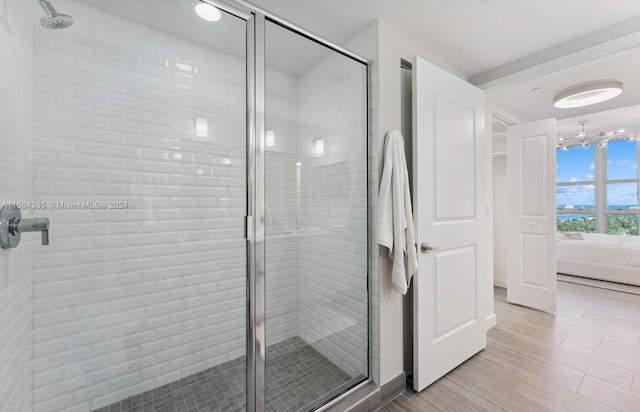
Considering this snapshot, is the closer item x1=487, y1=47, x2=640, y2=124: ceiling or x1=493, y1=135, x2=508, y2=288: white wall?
x1=487, y1=47, x2=640, y2=124: ceiling

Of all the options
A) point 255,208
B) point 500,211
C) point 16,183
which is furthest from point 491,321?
point 16,183

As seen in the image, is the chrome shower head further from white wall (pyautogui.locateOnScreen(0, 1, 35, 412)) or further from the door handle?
the door handle

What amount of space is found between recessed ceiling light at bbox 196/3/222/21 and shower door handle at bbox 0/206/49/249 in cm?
119

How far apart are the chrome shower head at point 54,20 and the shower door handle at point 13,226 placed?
2.86 ft

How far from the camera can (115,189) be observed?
146 centimetres

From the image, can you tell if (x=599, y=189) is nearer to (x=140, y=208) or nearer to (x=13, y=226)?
(x=140, y=208)

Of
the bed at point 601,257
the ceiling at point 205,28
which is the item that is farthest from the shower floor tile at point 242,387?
the bed at point 601,257

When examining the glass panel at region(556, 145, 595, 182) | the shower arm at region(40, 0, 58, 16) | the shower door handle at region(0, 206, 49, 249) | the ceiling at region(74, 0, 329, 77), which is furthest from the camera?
the glass panel at region(556, 145, 595, 182)

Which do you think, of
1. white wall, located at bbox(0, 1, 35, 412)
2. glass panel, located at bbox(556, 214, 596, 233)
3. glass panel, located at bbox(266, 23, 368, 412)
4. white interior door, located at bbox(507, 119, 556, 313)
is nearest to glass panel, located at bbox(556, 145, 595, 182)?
glass panel, located at bbox(556, 214, 596, 233)

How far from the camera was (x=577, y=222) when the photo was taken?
21.1ft

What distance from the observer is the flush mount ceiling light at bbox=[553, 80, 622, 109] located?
2627 millimetres

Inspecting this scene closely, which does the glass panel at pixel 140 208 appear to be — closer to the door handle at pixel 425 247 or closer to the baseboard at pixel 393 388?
the baseboard at pixel 393 388

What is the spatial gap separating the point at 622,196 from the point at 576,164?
3.47 feet

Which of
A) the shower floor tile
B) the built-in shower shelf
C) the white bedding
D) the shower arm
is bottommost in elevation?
the shower floor tile
